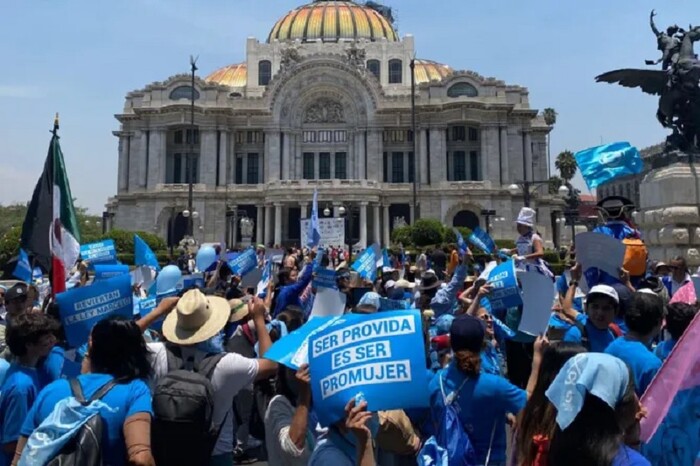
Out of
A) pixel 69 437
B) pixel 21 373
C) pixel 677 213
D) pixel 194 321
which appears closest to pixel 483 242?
pixel 677 213

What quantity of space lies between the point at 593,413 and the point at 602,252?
4.92 m

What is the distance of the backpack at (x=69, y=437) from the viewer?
10.2 feet

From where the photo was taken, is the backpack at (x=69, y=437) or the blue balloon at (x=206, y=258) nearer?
the backpack at (x=69, y=437)

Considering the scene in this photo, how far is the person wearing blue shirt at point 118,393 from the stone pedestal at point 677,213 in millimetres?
13078

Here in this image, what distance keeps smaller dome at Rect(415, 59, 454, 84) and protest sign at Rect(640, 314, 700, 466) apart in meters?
66.2

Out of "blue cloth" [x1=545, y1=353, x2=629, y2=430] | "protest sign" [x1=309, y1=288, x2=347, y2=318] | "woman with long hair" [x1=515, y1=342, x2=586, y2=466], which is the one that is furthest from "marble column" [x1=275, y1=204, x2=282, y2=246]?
"blue cloth" [x1=545, y1=353, x2=629, y2=430]

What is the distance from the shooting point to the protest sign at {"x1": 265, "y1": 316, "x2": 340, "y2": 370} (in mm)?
3639

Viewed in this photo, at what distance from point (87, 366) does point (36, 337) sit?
51cm

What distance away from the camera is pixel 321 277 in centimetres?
920

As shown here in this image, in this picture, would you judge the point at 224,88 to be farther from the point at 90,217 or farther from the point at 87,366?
the point at 87,366

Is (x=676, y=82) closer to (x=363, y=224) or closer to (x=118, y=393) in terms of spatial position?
(x=118, y=393)

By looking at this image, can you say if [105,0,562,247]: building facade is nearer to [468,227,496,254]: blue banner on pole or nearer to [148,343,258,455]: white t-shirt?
[468,227,496,254]: blue banner on pole

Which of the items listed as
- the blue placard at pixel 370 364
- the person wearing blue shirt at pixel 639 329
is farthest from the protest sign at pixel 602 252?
the blue placard at pixel 370 364

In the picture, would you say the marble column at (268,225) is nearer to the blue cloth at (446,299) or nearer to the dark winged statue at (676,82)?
the dark winged statue at (676,82)
